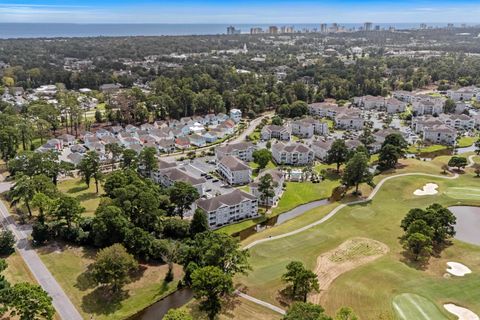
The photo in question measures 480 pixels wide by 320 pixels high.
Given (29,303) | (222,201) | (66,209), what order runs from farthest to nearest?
(222,201) < (66,209) < (29,303)

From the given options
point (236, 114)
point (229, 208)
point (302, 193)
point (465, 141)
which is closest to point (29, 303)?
point (229, 208)

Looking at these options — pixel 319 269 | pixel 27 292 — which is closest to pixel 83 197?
pixel 27 292

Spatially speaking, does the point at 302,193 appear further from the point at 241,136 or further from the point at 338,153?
the point at 241,136

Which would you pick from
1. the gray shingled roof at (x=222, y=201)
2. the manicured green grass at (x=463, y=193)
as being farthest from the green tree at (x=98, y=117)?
the manicured green grass at (x=463, y=193)

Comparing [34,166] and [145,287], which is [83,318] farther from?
[34,166]

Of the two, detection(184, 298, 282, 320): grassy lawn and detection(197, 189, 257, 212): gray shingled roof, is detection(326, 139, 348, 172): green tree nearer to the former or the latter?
detection(197, 189, 257, 212): gray shingled roof

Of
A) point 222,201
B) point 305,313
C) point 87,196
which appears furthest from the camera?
point 87,196

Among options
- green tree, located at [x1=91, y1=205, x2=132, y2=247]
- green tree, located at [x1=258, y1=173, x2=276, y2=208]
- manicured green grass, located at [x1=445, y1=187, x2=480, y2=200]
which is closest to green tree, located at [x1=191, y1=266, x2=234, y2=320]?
green tree, located at [x1=91, y1=205, x2=132, y2=247]
